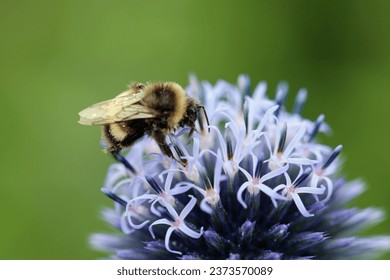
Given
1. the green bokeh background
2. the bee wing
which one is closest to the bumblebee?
the bee wing

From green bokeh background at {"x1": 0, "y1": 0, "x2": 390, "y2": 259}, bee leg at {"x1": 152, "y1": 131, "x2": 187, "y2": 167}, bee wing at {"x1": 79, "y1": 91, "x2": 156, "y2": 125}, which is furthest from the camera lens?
green bokeh background at {"x1": 0, "y1": 0, "x2": 390, "y2": 259}

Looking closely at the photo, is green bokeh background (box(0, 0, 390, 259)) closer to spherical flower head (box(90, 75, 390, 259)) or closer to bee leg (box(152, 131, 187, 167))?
spherical flower head (box(90, 75, 390, 259))

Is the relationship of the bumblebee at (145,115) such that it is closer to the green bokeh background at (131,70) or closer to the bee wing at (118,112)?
the bee wing at (118,112)

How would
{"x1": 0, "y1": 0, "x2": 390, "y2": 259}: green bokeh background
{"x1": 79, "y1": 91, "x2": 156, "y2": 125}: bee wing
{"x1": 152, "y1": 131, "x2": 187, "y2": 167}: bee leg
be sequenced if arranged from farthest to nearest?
{"x1": 0, "y1": 0, "x2": 390, "y2": 259}: green bokeh background, {"x1": 152, "y1": 131, "x2": 187, "y2": 167}: bee leg, {"x1": 79, "y1": 91, "x2": 156, "y2": 125}: bee wing

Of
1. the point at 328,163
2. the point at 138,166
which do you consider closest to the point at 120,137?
the point at 138,166

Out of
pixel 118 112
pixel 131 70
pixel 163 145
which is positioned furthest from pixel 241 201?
pixel 131 70

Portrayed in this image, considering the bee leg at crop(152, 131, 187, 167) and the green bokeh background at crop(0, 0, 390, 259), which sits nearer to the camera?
the bee leg at crop(152, 131, 187, 167)
